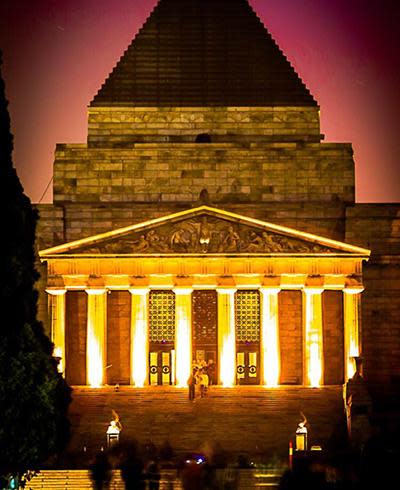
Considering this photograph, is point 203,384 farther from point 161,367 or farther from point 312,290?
point 312,290

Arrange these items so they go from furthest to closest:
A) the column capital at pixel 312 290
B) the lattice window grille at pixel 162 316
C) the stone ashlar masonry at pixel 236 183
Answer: the stone ashlar masonry at pixel 236 183
the lattice window grille at pixel 162 316
the column capital at pixel 312 290

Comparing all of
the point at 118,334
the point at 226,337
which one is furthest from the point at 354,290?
the point at 118,334

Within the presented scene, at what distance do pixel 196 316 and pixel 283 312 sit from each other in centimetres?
372

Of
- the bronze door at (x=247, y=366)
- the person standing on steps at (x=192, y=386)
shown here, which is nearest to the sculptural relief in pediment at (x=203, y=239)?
the bronze door at (x=247, y=366)

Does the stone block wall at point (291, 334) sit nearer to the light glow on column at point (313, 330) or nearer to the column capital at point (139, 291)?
the light glow on column at point (313, 330)

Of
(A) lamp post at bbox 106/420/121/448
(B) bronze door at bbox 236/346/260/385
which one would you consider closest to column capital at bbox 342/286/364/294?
(B) bronze door at bbox 236/346/260/385

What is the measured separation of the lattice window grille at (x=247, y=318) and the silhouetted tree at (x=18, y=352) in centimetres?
1957

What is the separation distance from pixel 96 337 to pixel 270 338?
7.09m

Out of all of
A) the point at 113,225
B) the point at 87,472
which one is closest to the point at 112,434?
the point at 87,472

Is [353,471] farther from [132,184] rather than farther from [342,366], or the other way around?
[132,184]

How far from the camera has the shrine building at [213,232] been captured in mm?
52469

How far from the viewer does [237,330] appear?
179ft

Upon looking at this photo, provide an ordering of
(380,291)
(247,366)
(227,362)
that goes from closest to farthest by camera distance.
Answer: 1. (227,362)
2. (247,366)
3. (380,291)

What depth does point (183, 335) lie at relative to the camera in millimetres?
52500
